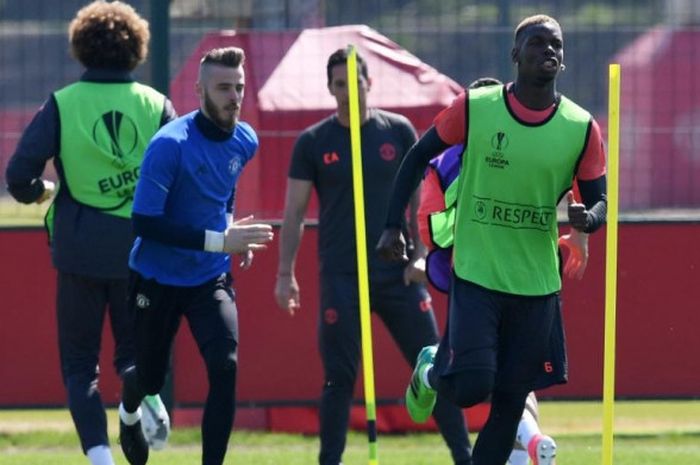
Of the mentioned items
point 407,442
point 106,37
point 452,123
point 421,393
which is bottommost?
point 407,442

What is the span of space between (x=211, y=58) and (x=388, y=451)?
123 inches

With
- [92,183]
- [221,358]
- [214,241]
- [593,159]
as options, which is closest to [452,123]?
[593,159]

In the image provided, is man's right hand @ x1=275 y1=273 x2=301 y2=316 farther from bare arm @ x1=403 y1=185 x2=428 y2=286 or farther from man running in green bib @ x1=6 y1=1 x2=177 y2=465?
man running in green bib @ x1=6 y1=1 x2=177 y2=465

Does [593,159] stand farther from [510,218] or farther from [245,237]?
[245,237]

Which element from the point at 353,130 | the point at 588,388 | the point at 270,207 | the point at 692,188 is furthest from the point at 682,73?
the point at 353,130

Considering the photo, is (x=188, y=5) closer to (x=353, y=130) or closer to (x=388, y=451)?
(x=388, y=451)

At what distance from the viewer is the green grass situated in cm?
916

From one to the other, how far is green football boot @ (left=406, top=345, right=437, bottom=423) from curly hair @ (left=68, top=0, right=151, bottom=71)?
187cm

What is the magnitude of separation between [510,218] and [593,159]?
1.30 ft

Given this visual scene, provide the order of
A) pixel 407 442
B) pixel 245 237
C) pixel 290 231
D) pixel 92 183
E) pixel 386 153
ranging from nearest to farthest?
pixel 245 237
pixel 92 183
pixel 386 153
pixel 290 231
pixel 407 442

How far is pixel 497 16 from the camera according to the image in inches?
404

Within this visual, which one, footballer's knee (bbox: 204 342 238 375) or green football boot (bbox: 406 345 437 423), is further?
green football boot (bbox: 406 345 437 423)

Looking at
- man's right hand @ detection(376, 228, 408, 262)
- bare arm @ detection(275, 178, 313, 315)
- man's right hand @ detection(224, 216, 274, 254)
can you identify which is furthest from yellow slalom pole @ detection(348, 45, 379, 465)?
bare arm @ detection(275, 178, 313, 315)

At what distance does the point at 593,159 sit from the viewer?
672 cm
